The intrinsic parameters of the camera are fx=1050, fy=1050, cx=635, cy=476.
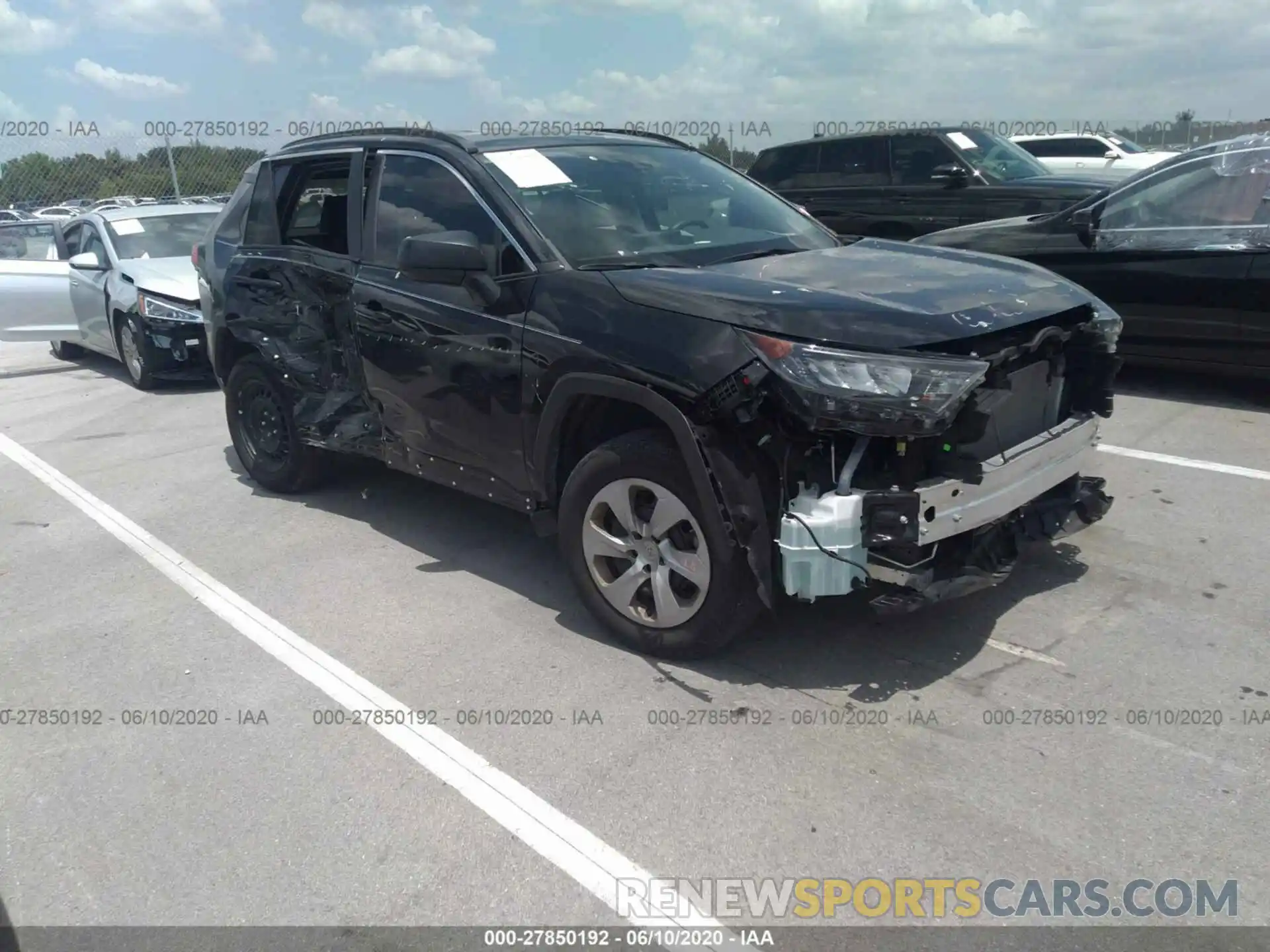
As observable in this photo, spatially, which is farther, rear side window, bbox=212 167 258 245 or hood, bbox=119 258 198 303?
hood, bbox=119 258 198 303

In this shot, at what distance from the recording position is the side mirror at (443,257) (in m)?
4.06

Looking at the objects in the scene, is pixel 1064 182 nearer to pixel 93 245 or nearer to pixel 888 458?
pixel 888 458

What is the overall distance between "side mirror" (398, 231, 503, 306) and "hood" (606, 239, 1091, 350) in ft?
1.97

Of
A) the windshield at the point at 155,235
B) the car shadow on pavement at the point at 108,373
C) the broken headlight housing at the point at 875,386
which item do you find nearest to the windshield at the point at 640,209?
the broken headlight housing at the point at 875,386

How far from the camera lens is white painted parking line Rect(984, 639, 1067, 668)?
3783mm

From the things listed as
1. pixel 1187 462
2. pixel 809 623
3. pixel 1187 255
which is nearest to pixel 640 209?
pixel 809 623

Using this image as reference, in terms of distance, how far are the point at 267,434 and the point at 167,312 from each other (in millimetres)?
4184

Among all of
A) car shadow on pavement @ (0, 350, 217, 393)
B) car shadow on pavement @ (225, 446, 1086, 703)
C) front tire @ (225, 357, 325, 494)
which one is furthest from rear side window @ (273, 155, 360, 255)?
car shadow on pavement @ (0, 350, 217, 393)

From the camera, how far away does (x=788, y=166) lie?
1248 centimetres

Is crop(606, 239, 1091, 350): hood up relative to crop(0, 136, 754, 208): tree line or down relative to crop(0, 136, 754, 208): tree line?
down

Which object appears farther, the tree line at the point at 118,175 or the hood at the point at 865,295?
the tree line at the point at 118,175

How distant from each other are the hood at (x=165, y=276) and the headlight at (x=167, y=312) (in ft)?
0.27

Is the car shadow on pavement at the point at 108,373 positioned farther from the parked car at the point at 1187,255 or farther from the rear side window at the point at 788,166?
the parked car at the point at 1187,255

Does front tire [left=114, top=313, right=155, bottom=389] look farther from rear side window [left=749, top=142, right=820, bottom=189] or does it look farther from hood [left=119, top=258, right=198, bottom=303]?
rear side window [left=749, top=142, right=820, bottom=189]
